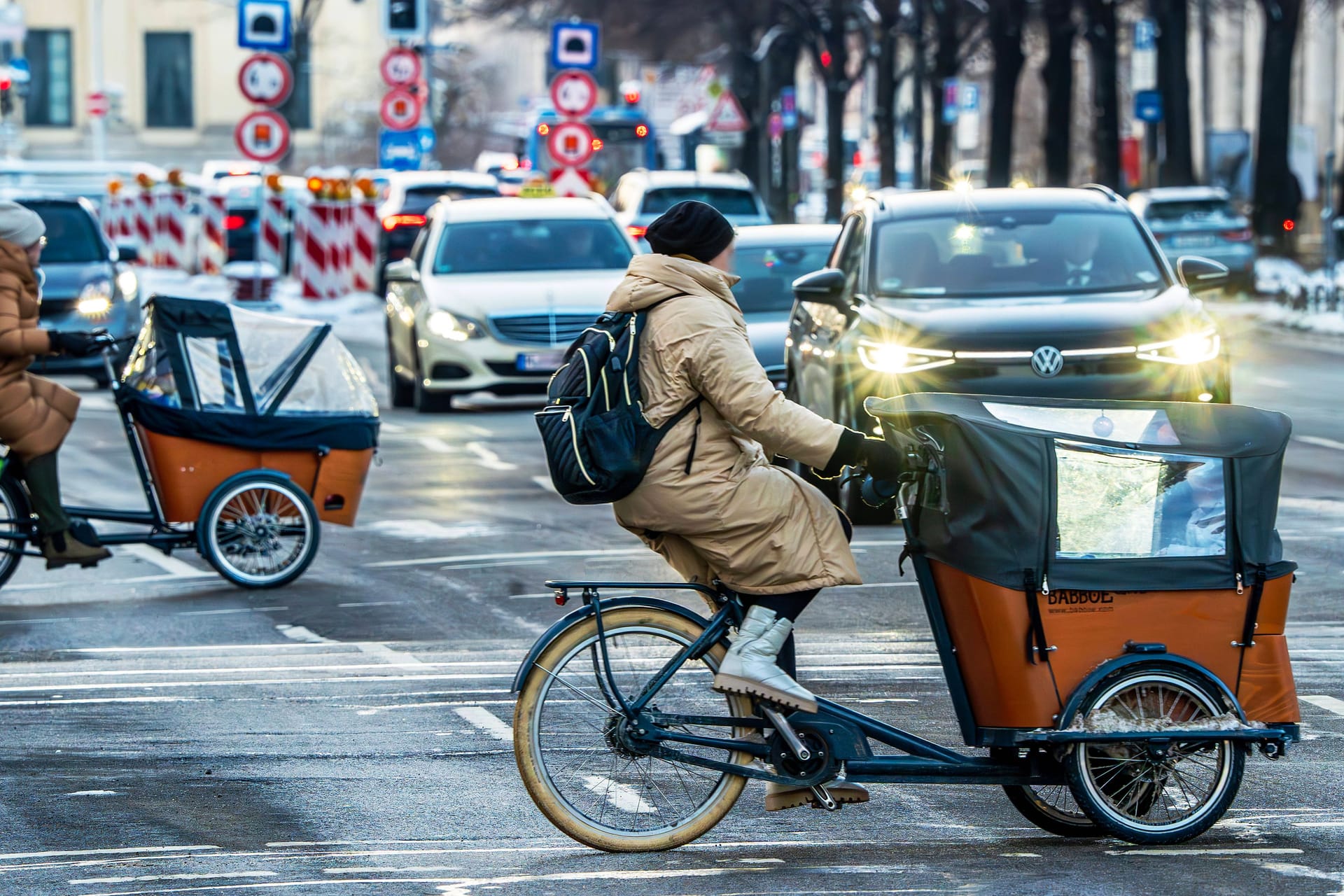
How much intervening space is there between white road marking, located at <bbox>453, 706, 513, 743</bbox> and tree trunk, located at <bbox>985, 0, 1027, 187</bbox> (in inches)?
Answer: 1410

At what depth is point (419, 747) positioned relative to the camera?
6.96 meters

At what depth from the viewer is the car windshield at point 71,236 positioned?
70.6ft

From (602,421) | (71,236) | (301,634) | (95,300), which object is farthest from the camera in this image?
(71,236)

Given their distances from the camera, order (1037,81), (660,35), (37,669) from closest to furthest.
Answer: (37,669)
(660,35)
(1037,81)

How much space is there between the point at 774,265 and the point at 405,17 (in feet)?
44.8

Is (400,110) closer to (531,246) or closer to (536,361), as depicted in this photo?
(531,246)

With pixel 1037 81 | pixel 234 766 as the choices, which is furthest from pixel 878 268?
pixel 1037 81

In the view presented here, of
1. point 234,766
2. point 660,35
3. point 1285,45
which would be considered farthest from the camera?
point 660,35

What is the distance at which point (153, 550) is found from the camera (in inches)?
467

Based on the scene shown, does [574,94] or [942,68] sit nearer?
[574,94]

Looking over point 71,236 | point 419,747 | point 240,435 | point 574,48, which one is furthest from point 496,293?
point 419,747

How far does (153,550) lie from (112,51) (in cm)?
Result: 7408

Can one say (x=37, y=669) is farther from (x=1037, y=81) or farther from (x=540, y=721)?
(x=1037, y=81)

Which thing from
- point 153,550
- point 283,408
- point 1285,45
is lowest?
point 153,550
